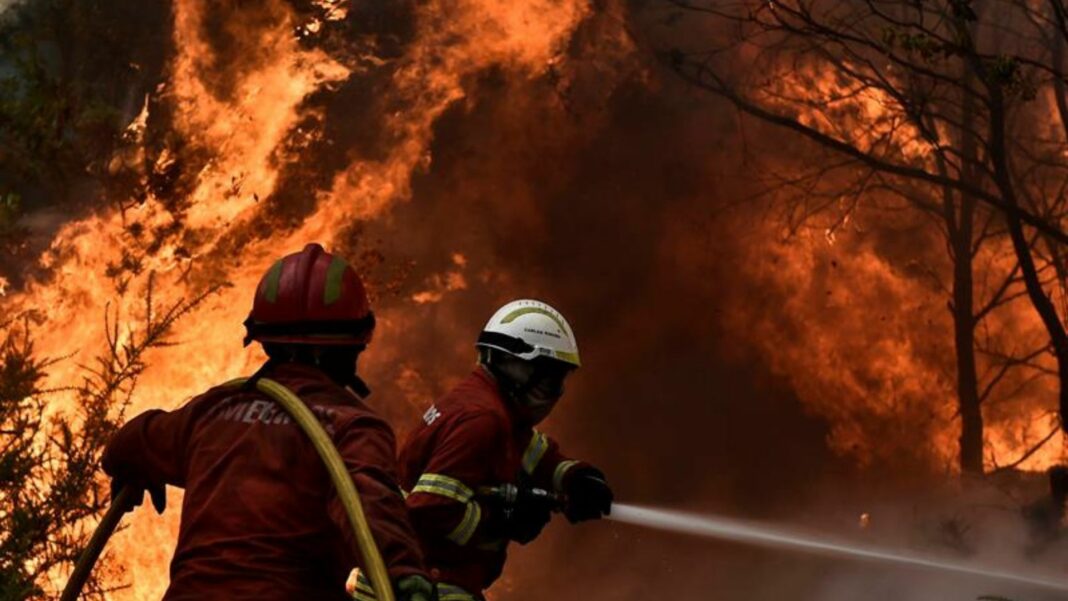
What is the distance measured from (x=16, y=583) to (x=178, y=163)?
21.1 ft

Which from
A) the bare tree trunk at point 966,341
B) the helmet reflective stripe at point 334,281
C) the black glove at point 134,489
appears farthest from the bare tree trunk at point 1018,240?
the black glove at point 134,489

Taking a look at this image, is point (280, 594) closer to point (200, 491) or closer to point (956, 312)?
point (200, 491)

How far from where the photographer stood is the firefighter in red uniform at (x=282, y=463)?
3438 millimetres

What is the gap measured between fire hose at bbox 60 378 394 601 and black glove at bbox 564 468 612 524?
2309 mm

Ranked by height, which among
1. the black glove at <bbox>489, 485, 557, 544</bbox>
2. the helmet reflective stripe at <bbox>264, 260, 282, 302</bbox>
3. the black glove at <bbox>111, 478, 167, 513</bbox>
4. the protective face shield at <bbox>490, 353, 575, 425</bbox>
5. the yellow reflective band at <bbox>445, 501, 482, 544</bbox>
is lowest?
the black glove at <bbox>111, 478, 167, 513</bbox>

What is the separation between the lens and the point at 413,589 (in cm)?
315

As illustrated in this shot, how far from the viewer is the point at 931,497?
14.1 m

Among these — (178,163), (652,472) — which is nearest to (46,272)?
(178,163)

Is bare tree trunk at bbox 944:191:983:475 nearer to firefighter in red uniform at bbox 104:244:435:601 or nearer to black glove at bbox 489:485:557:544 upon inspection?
black glove at bbox 489:485:557:544

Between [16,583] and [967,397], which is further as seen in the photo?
[967,397]

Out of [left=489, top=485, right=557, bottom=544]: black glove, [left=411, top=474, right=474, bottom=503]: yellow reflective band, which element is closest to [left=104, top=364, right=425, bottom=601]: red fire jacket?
[left=411, top=474, right=474, bottom=503]: yellow reflective band

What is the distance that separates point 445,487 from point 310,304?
5.23 ft

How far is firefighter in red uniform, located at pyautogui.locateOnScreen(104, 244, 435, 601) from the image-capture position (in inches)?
135

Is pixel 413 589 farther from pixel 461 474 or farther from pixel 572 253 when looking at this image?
pixel 572 253
